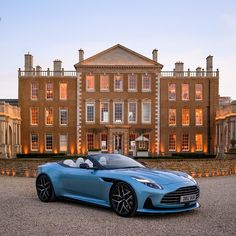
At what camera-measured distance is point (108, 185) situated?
8492mm

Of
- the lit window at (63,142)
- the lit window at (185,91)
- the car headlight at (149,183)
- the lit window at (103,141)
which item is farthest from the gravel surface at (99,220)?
Answer: the lit window at (185,91)

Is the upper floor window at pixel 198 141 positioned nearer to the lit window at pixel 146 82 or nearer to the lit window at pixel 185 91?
the lit window at pixel 185 91

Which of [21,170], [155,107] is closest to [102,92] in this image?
[155,107]

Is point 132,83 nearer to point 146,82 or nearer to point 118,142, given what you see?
point 146,82


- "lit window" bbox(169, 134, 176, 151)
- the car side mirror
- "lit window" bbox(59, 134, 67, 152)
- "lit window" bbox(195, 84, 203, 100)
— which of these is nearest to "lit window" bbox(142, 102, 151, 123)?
"lit window" bbox(169, 134, 176, 151)

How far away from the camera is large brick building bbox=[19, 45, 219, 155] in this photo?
4444cm

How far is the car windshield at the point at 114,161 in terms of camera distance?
30.5 feet

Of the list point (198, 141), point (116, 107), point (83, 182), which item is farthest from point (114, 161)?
point (198, 141)

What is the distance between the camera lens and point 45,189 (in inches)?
402

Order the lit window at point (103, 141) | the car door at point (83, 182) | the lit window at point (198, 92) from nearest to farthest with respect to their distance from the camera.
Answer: the car door at point (83, 182), the lit window at point (103, 141), the lit window at point (198, 92)

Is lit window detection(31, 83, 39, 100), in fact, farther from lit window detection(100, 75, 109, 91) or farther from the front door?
the front door

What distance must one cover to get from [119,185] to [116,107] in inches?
1438

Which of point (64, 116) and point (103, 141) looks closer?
point (103, 141)

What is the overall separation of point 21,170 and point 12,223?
1111cm
